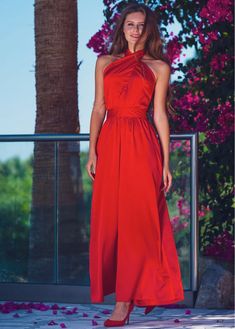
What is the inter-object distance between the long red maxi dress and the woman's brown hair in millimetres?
71

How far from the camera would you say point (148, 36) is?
5.78m

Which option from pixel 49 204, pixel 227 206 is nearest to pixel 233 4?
pixel 227 206

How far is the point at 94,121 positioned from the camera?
586cm

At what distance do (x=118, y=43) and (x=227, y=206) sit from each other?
89.3 inches

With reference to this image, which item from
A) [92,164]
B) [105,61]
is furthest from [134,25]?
[92,164]

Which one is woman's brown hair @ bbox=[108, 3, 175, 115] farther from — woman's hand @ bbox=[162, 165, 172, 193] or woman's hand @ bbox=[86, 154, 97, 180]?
woman's hand @ bbox=[86, 154, 97, 180]

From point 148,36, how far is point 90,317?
1.75 meters

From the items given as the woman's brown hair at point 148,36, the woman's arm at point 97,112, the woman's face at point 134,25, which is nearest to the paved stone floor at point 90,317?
the woman's arm at point 97,112

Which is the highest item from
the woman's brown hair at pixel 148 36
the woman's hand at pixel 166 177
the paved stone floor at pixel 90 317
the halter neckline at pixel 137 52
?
the woman's brown hair at pixel 148 36

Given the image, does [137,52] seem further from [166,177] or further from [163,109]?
[166,177]

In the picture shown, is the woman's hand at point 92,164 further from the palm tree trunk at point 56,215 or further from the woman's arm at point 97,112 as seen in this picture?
the palm tree trunk at point 56,215

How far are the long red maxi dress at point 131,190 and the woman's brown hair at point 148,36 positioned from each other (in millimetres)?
71

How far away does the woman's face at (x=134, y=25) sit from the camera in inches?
225

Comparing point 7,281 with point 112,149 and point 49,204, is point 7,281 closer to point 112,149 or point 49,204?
point 49,204
